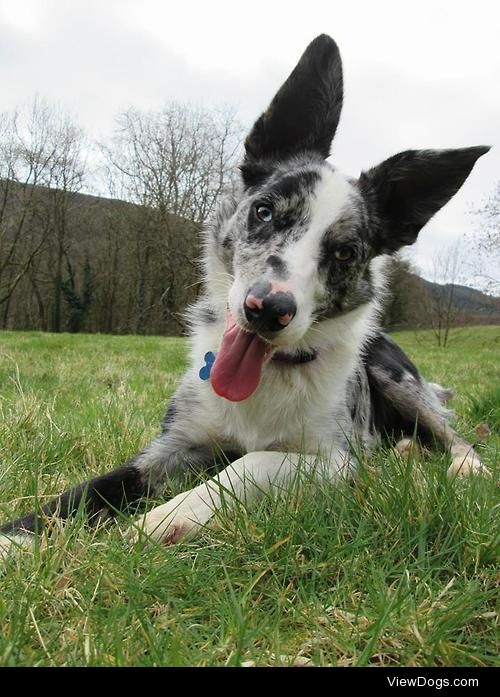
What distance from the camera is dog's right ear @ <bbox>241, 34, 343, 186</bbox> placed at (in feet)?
10.3

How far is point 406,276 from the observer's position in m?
44.9

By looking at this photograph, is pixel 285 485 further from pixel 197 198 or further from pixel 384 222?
pixel 197 198

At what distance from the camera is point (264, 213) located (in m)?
2.98

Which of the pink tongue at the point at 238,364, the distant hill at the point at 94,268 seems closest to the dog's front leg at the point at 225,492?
the pink tongue at the point at 238,364

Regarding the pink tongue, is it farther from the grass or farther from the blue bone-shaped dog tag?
the grass

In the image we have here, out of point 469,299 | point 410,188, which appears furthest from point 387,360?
point 469,299

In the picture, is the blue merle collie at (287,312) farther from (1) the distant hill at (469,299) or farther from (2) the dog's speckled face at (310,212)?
(1) the distant hill at (469,299)

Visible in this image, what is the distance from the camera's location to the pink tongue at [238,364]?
9.02ft

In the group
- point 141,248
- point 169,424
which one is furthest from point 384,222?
point 141,248

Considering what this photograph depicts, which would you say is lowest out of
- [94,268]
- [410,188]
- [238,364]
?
[238,364]

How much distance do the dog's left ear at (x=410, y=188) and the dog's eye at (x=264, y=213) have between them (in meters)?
0.73

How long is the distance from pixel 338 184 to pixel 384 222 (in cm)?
50

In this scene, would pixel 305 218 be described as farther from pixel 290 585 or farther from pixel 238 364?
pixel 290 585

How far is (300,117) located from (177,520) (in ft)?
7.91
